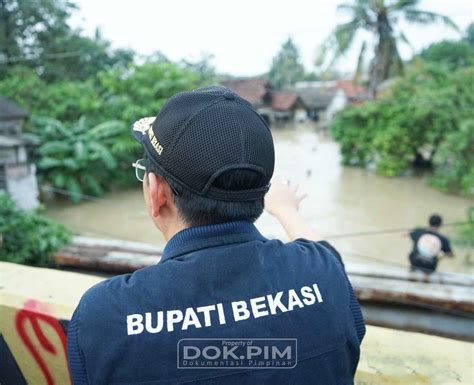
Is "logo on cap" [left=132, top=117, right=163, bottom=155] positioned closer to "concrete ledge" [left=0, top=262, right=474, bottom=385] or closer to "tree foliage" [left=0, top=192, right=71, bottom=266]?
"concrete ledge" [left=0, top=262, right=474, bottom=385]

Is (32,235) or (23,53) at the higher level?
(32,235)

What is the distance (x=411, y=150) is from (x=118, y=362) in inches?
616

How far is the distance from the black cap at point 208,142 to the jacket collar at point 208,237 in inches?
2.3

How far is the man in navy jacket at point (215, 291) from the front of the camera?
2.59ft

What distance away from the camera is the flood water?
367 inches

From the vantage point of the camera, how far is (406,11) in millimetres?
17094

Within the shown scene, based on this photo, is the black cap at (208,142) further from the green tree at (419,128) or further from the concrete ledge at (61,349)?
the green tree at (419,128)

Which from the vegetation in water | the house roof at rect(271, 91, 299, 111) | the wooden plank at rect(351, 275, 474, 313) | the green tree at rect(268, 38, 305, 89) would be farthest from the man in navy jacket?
the green tree at rect(268, 38, 305, 89)

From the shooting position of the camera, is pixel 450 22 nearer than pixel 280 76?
Yes

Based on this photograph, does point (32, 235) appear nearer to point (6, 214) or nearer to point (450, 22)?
point (6, 214)

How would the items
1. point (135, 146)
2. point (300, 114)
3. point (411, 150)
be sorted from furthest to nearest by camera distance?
point (300, 114) → point (411, 150) → point (135, 146)

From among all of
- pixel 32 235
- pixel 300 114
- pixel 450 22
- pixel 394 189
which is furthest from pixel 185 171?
pixel 300 114

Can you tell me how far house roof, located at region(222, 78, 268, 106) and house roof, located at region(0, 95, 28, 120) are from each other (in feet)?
66.8

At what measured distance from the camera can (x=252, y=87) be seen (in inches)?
1211
